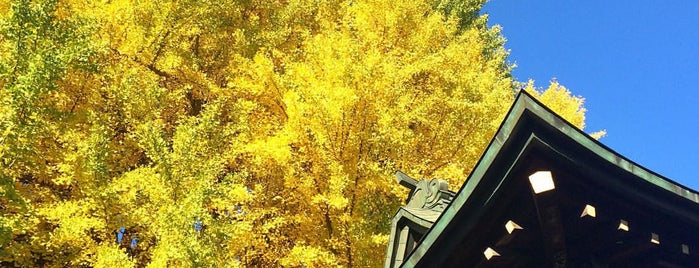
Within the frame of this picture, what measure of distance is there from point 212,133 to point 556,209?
7577 millimetres

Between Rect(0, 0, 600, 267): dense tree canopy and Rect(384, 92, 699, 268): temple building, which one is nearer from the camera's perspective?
Rect(384, 92, 699, 268): temple building

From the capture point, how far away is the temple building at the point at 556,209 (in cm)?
249

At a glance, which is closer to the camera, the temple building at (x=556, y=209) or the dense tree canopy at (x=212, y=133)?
the temple building at (x=556, y=209)

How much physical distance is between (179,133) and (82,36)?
2.33m

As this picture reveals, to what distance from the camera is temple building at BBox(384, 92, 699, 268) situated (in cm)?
249

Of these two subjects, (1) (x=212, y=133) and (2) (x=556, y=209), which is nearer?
(2) (x=556, y=209)

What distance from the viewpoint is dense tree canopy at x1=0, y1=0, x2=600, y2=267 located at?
→ 6.85m

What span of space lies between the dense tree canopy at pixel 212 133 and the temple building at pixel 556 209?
14.5 feet

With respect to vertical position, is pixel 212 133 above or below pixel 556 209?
above

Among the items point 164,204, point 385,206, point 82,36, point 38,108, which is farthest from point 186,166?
point 385,206

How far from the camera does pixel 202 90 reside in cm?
1191

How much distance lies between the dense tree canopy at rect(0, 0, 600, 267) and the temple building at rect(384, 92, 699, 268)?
174 inches

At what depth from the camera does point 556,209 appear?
2709 mm

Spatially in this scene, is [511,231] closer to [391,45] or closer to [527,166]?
[527,166]
